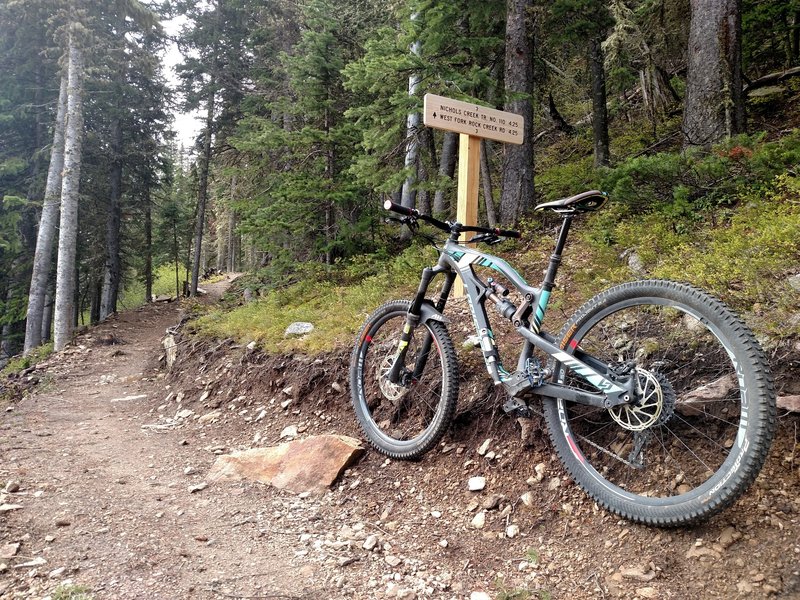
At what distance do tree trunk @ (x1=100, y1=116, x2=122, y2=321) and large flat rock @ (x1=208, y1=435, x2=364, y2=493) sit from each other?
16.7 meters

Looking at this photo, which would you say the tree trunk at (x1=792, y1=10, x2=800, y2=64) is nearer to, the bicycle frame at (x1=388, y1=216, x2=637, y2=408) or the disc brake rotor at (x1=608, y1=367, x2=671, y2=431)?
the bicycle frame at (x1=388, y1=216, x2=637, y2=408)

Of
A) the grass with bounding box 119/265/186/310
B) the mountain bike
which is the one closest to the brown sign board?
the mountain bike

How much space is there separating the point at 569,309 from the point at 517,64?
4.73 metres

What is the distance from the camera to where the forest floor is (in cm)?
222

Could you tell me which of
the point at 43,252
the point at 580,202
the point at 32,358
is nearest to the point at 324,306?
the point at 580,202

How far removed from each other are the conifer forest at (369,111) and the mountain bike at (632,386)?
288 centimetres

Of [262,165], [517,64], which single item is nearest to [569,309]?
[517,64]

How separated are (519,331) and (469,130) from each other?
310cm

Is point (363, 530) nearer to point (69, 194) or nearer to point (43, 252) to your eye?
point (69, 194)

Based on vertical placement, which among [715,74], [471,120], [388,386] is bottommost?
[388,386]

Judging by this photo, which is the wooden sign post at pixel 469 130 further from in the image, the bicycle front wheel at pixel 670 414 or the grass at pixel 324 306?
the bicycle front wheel at pixel 670 414

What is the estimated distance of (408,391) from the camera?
3.97m

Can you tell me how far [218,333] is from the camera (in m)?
8.23

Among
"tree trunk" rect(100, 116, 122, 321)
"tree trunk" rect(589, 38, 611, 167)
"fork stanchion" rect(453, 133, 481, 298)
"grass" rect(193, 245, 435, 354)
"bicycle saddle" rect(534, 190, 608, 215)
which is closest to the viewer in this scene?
"bicycle saddle" rect(534, 190, 608, 215)
